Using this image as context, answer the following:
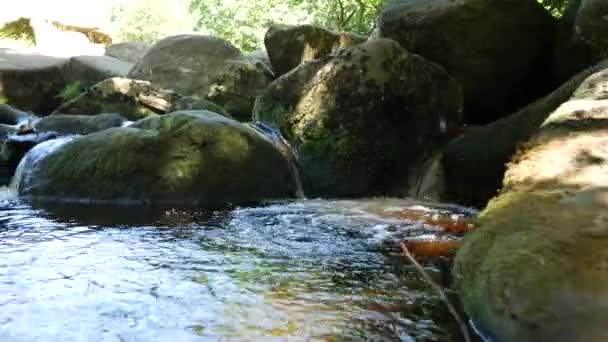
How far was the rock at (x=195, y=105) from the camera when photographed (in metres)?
9.50

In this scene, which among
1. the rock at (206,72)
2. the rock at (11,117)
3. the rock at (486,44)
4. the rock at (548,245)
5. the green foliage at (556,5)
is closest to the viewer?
the rock at (548,245)

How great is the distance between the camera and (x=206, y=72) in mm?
12859

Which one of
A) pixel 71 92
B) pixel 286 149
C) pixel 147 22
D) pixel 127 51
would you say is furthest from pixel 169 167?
pixel 147 22

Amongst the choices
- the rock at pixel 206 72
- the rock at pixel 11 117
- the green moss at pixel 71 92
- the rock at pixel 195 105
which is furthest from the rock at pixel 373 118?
the green moss at pixel 71 92

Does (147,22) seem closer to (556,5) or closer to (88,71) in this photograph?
(88,71)

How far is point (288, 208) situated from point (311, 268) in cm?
219

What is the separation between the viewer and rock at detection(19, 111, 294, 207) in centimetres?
583

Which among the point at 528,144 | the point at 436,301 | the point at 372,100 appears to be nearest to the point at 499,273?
the point at 436,301

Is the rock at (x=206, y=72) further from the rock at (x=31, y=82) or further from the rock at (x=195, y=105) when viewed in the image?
the rock at (x=31, y=82)

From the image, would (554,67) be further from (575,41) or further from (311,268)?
(311,268)

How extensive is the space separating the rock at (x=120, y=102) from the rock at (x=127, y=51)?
7.91m

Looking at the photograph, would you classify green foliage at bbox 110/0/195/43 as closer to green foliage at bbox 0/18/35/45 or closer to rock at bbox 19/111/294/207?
green foliage at bbox 0/18/35/45

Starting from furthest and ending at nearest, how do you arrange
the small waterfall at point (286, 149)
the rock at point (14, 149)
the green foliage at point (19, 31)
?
the green foliage at point (19, 31) < the rock at point (14, 149) < the small waterfall at point (286, 149)

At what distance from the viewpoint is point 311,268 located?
350 cm
